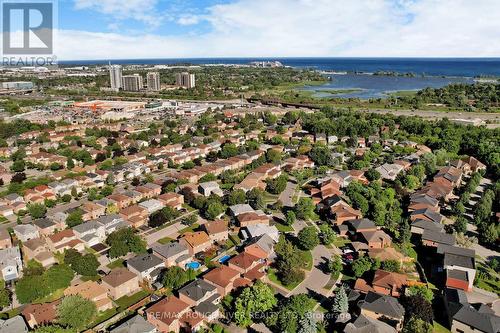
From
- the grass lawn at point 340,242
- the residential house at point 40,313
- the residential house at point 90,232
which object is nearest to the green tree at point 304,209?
the grass lawn at point 340,242

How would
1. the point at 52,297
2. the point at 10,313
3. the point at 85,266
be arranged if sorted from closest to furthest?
the point at 10,313
the point at 52,297
the point at 85,266

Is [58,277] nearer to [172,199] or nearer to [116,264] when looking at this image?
[116,264]

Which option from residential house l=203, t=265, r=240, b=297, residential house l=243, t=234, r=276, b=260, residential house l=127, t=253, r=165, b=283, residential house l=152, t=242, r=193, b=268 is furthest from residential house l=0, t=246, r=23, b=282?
residential house l=243, t=234, r=276, b=260

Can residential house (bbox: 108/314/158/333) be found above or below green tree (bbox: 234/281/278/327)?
below

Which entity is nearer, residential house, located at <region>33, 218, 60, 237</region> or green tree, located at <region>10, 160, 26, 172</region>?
residential house, located at <region>33, 218, 60, 237</region>

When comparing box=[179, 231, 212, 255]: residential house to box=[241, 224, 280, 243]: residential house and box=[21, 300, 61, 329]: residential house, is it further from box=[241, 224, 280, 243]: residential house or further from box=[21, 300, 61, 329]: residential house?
box=[21, 300, 61, 329]: residential house

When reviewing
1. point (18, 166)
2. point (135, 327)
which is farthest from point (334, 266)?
point (18, 166)
